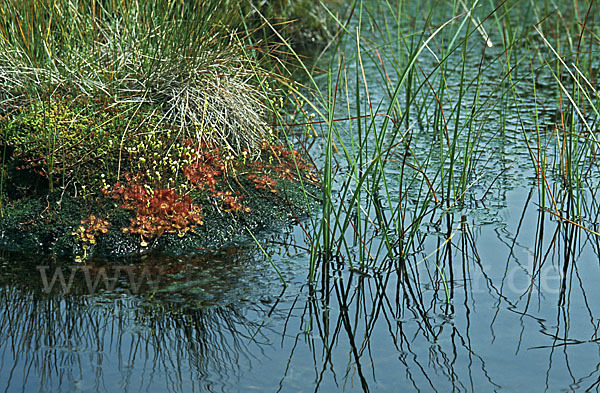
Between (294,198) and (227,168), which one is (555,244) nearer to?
(294,198)

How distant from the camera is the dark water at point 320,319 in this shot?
2354 mm

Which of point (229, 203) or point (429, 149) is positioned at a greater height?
point (429, 149)

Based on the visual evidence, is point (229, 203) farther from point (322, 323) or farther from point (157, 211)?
point (322, 323)

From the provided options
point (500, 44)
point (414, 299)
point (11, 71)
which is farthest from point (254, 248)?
point (500, 44)

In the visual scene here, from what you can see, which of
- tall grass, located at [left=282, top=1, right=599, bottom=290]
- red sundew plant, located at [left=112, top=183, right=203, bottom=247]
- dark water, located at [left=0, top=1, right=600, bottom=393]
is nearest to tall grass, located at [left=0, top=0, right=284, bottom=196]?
red sundew plant, located at [left=112, top=183, right=203, bottom=247]

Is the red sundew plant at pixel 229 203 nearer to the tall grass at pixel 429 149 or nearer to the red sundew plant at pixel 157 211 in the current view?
the red sundew plant at pixel 157 211

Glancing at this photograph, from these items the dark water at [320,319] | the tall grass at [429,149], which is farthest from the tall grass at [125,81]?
the dark water at [320,319]

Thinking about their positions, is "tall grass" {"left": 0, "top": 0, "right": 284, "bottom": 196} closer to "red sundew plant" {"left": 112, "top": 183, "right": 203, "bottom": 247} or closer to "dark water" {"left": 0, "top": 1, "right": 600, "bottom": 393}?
"red sundew plant" {"left": 112, "top": 183, "right": 203, "bottom": 247}

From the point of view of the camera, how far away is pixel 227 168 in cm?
387

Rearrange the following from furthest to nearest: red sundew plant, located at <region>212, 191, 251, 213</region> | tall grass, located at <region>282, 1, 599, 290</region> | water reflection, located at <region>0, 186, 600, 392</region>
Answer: red sundew plant, located at <region>212, 191, 251, 213</region> → tall grass, located at <region>282, 1, 599, 290</region> → water reflection, located at <region>0, 186, 600, 392</region>

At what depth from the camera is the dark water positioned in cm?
235

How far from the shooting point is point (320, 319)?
8.96 feet

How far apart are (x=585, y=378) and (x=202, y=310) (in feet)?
4.49

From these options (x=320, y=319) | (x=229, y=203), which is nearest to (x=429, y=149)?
(x=229, y=203)
